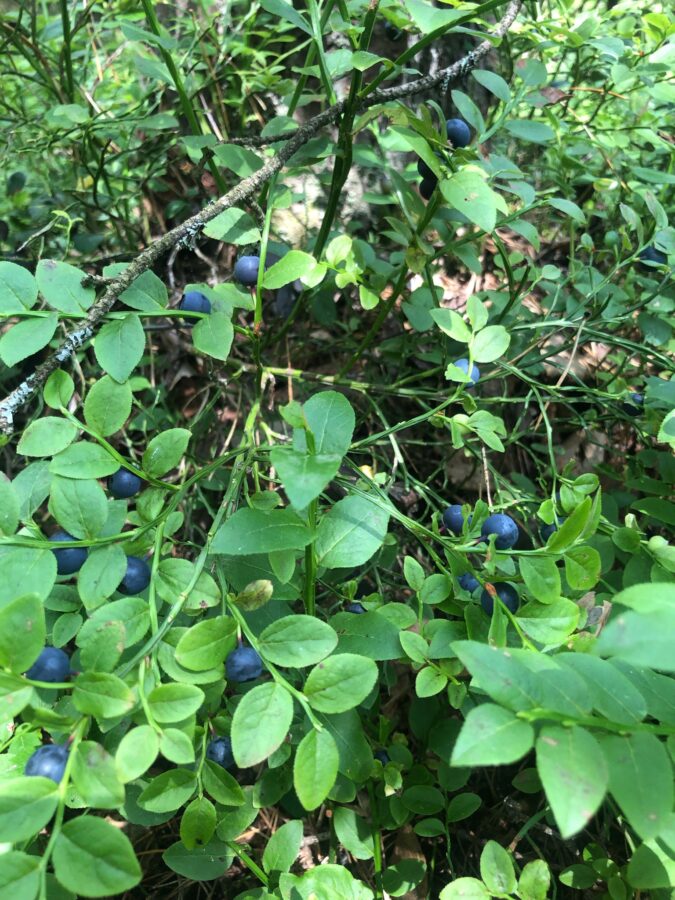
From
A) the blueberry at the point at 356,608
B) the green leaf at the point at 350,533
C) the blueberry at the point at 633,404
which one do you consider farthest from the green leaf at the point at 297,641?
the blueberry at the point at 633,404

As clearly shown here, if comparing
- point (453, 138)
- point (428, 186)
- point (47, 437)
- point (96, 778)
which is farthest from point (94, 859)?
point (453, 138)

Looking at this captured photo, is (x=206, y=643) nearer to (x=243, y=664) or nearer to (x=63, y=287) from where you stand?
(x=243, y=664)

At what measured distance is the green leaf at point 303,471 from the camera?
646mm

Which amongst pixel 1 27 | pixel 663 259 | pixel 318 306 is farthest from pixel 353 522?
pixel 1 27

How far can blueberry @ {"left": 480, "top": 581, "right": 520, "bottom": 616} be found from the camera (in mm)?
902

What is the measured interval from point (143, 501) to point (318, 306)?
2.87 feet

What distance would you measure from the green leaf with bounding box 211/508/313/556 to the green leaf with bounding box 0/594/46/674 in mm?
194

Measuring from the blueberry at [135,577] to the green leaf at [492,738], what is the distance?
507 mm

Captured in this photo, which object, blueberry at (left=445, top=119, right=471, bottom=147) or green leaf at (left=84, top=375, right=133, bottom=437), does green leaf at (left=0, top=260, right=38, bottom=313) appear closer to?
green leaf at (left=84, top=375, right=133, bottom=437)

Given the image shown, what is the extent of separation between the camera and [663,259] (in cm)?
144

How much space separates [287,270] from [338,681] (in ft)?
2.02

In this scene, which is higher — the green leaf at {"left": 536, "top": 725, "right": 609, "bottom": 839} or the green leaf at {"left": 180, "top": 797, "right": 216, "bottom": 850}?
the green leaf at {"left": 536, "top": 725, "right": 609, "bottom": 839}

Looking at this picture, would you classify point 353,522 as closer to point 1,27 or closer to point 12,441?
point 12,441

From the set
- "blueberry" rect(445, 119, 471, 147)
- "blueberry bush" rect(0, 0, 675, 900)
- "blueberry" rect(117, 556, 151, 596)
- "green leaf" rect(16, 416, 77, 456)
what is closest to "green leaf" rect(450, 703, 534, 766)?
"blueberry bush" rect(0, 0, 675, 900)
